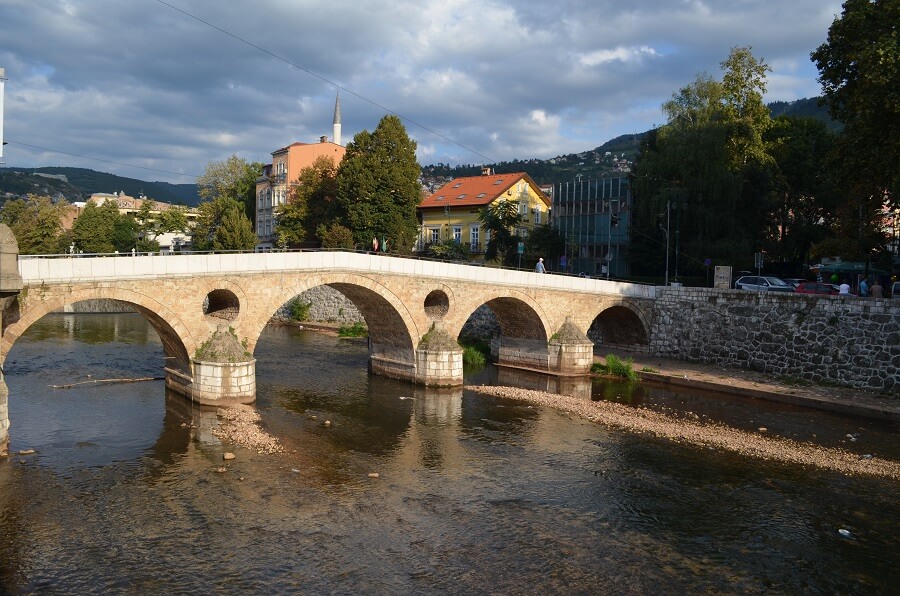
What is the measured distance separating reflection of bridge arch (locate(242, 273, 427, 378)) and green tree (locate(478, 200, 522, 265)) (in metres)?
16.9

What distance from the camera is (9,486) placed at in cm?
1308

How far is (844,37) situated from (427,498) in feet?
71.8

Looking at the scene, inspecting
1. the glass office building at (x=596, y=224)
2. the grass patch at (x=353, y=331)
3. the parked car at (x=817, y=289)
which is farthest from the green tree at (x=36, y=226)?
the parked car at (x=817, y=289)

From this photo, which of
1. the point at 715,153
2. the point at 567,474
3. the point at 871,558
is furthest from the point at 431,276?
the point at 715,153

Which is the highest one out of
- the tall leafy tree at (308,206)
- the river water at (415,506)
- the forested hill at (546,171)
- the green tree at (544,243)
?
the forested hill at (546,171)

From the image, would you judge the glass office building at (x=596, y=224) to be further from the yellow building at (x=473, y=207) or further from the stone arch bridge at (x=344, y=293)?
the stone arch bridge at (x=344, y=293)

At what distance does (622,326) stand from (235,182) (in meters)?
43.0

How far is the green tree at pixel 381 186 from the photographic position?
43.5 m

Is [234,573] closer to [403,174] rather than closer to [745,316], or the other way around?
[745,316]

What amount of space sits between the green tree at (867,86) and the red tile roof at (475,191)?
2556cm

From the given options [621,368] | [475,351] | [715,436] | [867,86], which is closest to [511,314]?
[475,351]

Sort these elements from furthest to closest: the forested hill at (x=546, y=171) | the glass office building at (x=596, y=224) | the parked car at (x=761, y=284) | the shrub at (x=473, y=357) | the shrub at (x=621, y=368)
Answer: the forested hill at (x=546, y=171) → the glass office building at (x=596, y=224) → the parked car at (x=761, y=284) → the shrub at (x=473, y=357) → the shrub at (x=621, y=368)

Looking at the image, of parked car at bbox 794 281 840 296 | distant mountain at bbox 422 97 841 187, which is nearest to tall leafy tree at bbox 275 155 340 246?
parked car at bbox 794 281 840 296

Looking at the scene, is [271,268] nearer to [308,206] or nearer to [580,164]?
[308,206]
